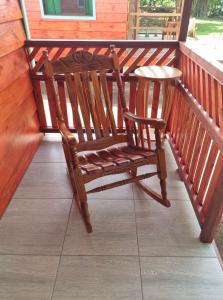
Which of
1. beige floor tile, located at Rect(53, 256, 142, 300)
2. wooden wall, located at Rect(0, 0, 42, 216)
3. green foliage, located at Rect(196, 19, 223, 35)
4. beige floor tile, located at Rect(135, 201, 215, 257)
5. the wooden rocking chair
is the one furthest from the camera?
green foliage, located at Rect(196, 19, 223, 35)

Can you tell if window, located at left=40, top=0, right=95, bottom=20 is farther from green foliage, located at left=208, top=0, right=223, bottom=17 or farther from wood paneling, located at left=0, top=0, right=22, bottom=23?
green foliage, located at left=208, top=0, right=223, bottom=17

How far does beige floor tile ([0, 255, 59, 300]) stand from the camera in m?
1.22

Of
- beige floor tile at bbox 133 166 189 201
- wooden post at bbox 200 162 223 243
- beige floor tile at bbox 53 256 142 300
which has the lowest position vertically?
beige floor tile at bbox 133 166 189 201

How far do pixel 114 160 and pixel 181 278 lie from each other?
2.64ft

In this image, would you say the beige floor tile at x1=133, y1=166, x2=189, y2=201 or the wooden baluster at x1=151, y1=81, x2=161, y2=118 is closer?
the beige floor tile at x1=133, y1=166, x2=189, y2=201

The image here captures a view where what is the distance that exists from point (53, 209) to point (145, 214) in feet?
2.28

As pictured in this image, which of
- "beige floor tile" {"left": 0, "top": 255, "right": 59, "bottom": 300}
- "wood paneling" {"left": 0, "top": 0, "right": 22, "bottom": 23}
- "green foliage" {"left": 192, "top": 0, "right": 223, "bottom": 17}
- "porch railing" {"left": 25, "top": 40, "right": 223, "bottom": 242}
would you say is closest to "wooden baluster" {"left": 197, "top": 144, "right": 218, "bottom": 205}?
"porch railing" {"left": 25, "top": 40, "right": 223, "bottom": 242}

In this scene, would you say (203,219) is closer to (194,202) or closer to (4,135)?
(194,202)

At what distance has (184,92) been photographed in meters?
1.87

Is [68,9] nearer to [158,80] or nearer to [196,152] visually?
[158,80]

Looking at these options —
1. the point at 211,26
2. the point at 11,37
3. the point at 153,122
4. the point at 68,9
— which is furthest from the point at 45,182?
the point at 68,9

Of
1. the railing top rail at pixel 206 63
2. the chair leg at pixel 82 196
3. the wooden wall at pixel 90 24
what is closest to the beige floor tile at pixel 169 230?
the chair leg at pixel 82 196

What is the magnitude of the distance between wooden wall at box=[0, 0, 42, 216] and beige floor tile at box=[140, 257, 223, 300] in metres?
1.13

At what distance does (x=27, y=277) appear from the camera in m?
1.29
